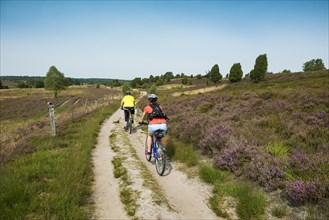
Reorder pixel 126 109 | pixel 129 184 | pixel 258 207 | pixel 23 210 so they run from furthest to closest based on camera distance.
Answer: pixel 126 109 < pixel 129 184 < pixel 258 207 < pixel 23 210

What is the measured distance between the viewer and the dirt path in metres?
5.03

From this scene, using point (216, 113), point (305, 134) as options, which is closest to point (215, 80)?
point (216, 113)

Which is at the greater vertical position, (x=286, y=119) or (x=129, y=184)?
(x=286, y=119)

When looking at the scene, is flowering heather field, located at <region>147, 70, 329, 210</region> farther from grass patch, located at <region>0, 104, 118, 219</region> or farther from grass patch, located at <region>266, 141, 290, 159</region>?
grass patch, located at <region>0, 104, 118, 219</region>

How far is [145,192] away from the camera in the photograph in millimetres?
5852

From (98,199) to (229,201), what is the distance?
341 centimetres

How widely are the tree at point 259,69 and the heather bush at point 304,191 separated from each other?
65565mm

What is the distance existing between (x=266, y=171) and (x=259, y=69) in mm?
65428

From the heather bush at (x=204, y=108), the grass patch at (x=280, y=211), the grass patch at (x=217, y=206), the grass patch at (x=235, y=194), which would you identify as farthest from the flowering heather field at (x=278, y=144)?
the heather bush at (x=204, y=108)

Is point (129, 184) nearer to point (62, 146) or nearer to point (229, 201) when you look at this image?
point (229, 201)

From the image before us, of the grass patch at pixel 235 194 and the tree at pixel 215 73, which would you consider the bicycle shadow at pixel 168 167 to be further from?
the tree at pixel 215 73

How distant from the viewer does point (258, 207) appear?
196 inches

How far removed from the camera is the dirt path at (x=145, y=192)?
5.03 meters

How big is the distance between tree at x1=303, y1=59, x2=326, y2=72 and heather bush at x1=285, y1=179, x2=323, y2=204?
4947 inches
